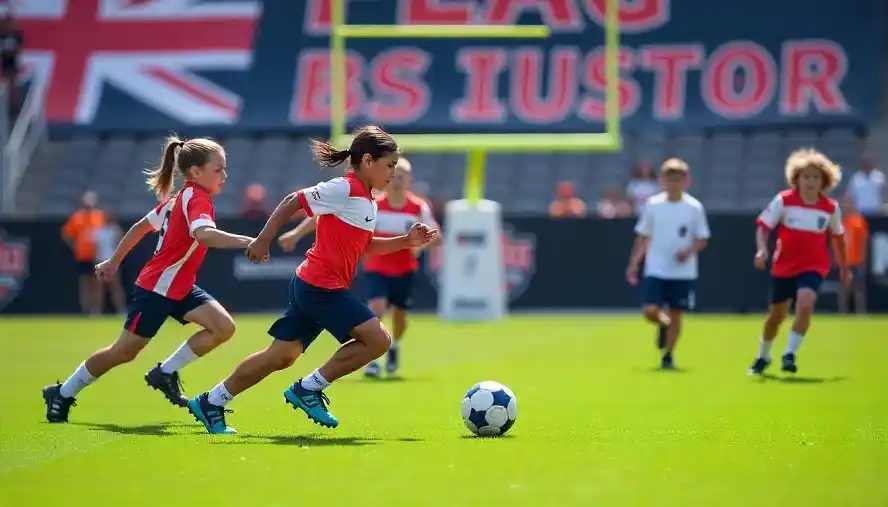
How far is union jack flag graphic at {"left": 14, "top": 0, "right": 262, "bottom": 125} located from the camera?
3114cm

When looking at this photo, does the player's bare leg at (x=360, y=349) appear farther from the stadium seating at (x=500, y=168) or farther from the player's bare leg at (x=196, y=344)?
the stadium seating at (x=500, y=168)

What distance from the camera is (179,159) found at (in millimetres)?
9633

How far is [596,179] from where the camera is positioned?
97.1ft

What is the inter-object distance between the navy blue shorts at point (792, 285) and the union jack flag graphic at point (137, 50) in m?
18.6

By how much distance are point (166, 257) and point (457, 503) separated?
4.01 m

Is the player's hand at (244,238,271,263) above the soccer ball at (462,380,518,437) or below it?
above

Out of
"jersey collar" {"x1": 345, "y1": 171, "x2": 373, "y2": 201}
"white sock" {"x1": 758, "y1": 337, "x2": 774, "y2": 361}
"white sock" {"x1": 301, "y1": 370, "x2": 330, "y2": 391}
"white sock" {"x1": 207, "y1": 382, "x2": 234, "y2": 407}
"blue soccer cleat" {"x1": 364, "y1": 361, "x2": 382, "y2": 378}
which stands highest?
"jersey collar" {"x1": 345, "y1": 171, "x2": 373, "y2": 201}

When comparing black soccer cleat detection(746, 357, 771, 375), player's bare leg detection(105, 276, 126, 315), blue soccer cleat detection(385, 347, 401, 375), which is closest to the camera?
black soccer cleat detection(746, 357, 771, 375)

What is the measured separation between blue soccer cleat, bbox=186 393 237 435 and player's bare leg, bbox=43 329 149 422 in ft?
3.25

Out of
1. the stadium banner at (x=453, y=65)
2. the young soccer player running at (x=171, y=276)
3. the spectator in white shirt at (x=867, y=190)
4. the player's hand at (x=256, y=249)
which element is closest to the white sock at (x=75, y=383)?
the young soccer player running at (x=171, y=276)

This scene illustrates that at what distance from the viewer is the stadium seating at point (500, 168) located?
29.0m

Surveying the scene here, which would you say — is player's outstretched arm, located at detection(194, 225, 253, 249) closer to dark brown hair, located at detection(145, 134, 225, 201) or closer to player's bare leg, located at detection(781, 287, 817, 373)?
dark brown hair, located at detection(145, 134, 225, 201)

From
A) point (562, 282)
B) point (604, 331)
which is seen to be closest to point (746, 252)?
point (562, 282)

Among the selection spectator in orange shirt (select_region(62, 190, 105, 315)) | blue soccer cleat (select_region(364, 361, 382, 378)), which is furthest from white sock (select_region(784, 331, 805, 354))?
spectator in orange shirt (select_region(62, 190, 105, 315))
